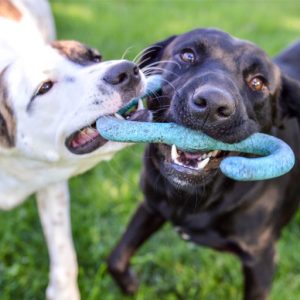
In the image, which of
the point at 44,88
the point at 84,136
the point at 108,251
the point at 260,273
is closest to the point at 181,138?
the point at 84,136

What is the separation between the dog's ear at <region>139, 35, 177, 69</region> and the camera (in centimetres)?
301

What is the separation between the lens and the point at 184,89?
242 cm

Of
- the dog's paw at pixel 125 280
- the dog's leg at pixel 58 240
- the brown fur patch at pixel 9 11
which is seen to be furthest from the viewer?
the brown fur patch at pixel 9 11

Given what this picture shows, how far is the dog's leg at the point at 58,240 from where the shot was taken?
10.3 feet

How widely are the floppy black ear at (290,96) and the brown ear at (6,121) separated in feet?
4.26

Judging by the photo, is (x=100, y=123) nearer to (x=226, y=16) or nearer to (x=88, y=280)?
(x=88, y=280)

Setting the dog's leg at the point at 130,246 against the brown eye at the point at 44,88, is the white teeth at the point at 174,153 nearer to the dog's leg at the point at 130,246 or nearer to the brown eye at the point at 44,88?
the brown eye at the point at 44,88

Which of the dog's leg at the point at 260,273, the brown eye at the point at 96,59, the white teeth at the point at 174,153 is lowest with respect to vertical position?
the dog's leg at the point at 260,273

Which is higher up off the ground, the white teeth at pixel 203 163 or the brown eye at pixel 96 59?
the brown eye at pixel 96 59

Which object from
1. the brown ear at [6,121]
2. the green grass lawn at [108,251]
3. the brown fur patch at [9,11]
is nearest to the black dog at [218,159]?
the green grass lawn at [108,251]

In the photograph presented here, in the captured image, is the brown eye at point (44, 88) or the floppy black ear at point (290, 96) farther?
the floppy black ear at point (290, 96)

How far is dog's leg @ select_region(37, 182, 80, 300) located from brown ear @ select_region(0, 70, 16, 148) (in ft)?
1.55

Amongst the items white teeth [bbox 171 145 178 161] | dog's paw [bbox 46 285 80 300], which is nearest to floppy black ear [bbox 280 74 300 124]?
white teeth [bbox 171 145 178 161]

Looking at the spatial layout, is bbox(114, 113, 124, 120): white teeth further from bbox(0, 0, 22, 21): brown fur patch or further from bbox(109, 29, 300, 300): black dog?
bbox(0, 0, 22, 21): brown fur patch
